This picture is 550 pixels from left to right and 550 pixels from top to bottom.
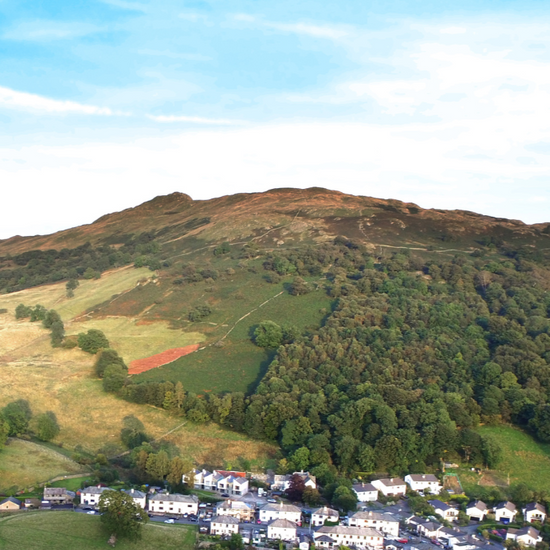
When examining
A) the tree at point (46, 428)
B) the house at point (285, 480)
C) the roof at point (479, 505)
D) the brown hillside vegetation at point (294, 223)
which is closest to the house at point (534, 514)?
the roof at point (479, 505)

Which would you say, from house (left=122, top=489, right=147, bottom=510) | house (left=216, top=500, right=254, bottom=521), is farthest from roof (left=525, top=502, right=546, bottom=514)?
house (left=122, top=489, right=147, bottom=510)

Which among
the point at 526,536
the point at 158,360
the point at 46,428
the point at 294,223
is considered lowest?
the point at 526,536

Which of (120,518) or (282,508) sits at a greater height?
(120,518)

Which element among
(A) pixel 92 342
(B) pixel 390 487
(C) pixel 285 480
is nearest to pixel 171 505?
(C) pixel 285 480

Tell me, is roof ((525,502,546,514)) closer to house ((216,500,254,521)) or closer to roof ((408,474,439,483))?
roof ((408,474,439,483))

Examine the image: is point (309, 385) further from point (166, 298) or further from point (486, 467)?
point (166, 298)

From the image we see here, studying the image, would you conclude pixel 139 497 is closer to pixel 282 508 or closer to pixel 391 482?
pixel 282 508
